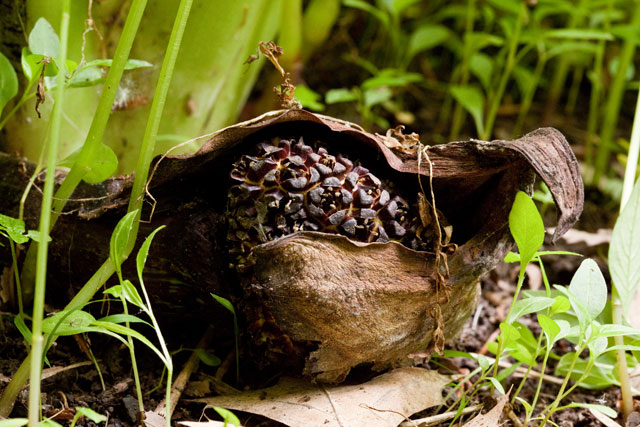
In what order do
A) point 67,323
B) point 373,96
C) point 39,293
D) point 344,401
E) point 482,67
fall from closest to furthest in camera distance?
point 39,293, point 67,323, point 344,401, point 373,96, point 482,67

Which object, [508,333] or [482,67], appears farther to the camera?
[482,67]

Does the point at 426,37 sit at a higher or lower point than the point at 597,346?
higher

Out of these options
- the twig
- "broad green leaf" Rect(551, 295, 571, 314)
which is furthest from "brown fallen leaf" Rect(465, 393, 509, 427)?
"broad green leaf" Rect(551, 295, 571, 314)

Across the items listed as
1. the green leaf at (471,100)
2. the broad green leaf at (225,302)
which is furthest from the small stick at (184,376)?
the green leaf at (471,100)

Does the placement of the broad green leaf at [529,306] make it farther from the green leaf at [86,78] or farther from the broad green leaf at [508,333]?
the green leaf at [86,78]

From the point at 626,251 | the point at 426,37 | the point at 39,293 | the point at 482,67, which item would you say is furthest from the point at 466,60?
the point at 39,293

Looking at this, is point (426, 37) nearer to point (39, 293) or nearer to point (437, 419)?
point (437, 419)

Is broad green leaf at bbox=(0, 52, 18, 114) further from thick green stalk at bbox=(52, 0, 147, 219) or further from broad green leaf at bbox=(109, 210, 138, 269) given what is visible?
broad green leaf at bbox=(109, 210, 138, 269)
